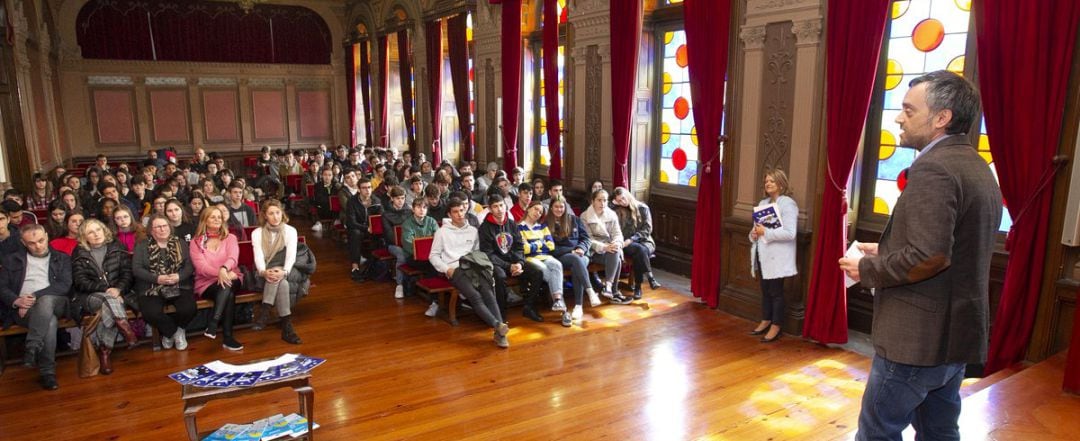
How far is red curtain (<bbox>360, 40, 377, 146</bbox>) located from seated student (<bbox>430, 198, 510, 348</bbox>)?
33.7 ft

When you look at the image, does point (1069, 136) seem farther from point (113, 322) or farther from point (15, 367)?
point (15, 367)

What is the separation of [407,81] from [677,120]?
23.2ft

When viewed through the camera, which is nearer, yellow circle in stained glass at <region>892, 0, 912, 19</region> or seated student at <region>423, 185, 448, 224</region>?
yellow circle in stained glass at <region>892, 0, 912, 19</region>

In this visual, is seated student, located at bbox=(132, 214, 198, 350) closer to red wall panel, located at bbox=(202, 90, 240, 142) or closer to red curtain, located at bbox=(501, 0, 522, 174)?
red curtain, located at bbox=(501, 0, 522, 174)

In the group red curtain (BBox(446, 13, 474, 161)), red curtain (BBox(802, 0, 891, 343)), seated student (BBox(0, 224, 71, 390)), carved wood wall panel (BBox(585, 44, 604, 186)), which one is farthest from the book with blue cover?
red curtain (BBox(446, 13, 474, 161))

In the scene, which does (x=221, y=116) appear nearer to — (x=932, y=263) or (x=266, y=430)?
(x=266, y=430)

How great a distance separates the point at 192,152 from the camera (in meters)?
15.9

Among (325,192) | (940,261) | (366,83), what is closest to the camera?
(940,261)

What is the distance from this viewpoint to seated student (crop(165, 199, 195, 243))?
18.5 ft

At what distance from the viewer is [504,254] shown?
591cm

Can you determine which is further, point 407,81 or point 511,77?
point 407,81

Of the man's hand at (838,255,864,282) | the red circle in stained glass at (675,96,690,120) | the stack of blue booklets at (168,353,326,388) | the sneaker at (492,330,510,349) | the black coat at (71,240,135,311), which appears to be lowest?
the sneaker at (492,330,510,349)

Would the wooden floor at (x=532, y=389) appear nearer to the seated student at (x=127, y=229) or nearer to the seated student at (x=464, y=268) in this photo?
the seated student at (x=464, y=268)

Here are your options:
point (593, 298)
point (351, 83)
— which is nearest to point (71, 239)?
point (593, 298)
